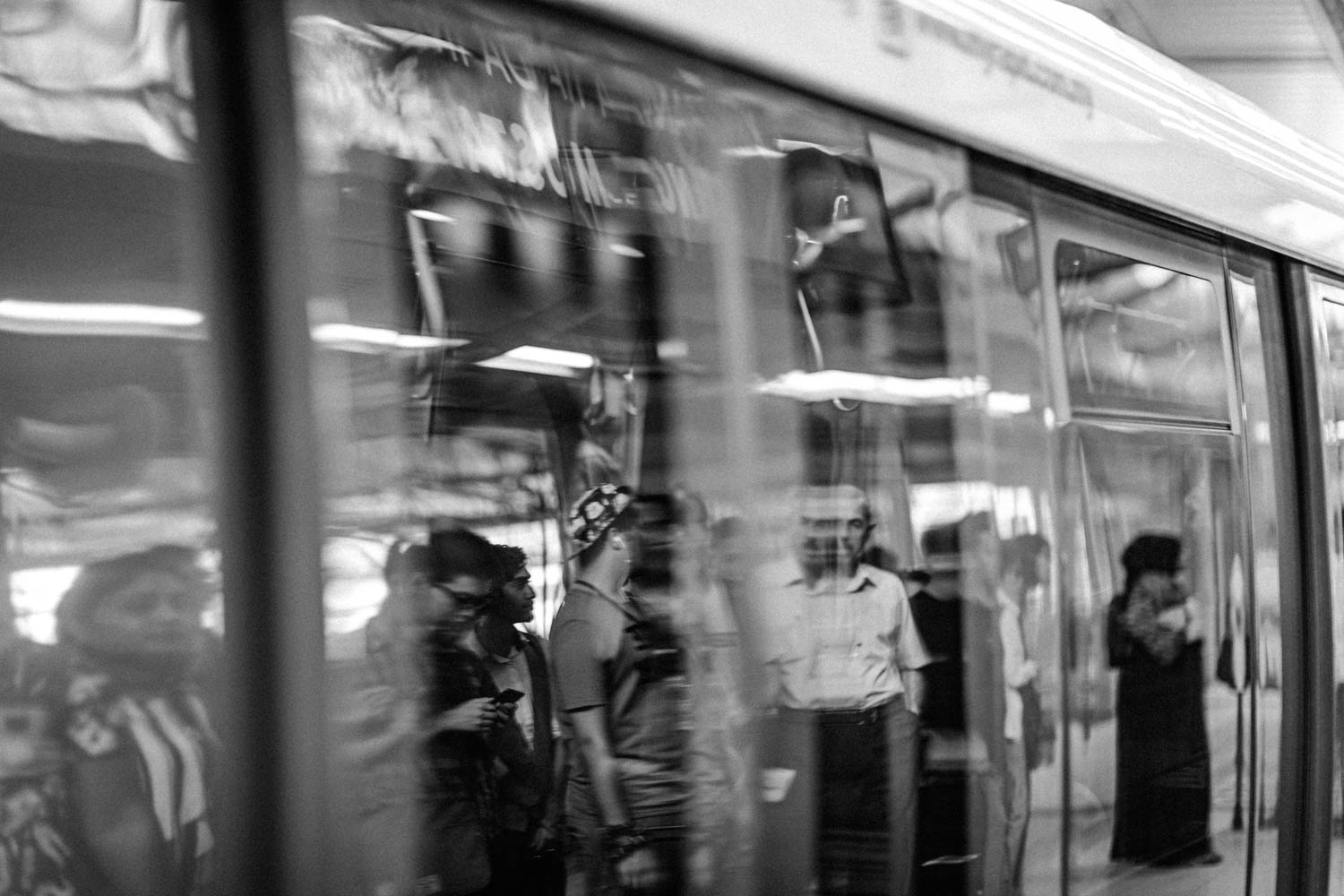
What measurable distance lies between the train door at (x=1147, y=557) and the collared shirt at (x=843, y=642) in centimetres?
59

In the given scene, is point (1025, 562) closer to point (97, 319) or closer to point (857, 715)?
point (857, 715)

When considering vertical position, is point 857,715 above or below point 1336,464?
below

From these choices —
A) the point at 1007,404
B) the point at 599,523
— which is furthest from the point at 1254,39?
the point at 599,523

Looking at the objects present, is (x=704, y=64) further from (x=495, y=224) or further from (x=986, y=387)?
(x=986, y=387)

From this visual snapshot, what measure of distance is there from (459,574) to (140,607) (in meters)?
0.44

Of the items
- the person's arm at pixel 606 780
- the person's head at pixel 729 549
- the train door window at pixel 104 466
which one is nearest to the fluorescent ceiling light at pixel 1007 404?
the person's head at pixel 729 549

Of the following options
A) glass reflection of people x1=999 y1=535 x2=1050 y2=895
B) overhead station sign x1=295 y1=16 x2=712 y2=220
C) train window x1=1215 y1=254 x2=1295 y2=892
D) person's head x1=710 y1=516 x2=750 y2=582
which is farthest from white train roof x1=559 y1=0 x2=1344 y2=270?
glass reflection of people x1=999 y1=535 x2=1050 y2=895

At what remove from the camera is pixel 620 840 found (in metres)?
2.14

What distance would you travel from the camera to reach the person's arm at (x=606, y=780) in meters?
2.10

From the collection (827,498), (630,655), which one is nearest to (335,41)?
(630,655)

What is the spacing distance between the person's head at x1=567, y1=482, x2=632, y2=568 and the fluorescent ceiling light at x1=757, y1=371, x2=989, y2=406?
0.38 metres

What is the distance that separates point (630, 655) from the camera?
85.7 inches

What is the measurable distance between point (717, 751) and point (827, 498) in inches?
19.4

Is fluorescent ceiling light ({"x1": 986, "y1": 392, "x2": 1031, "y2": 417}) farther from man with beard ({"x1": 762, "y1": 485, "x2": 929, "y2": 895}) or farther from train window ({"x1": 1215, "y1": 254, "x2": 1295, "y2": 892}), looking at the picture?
train window ({"x1": 1215, "y1": 254, "x2": 1295, "y2": 892})
